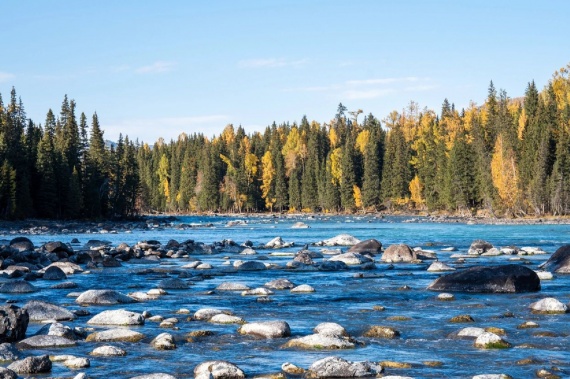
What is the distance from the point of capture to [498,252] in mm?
36438

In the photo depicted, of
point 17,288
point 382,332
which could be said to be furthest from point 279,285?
point 382,332

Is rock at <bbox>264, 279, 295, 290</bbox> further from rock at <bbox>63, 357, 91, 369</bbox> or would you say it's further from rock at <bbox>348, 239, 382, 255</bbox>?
rock at <bbox>348, 239, 382, 255</bbox>

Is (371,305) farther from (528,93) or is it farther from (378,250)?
(528,93)

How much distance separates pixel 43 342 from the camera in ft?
45.8

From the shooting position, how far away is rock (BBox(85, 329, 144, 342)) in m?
14.5

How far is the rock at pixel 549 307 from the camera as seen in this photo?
57.0 ft

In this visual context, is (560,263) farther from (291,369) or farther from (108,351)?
(108,351)

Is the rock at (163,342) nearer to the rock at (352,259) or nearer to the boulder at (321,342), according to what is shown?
the boulder at (321,342)

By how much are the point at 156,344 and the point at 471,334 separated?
6122mm

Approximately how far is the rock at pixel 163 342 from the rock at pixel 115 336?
0.61m

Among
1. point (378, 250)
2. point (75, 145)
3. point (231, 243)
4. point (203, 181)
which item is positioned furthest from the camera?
point (203, 181)

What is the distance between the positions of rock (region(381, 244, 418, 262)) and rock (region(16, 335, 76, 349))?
21623mm

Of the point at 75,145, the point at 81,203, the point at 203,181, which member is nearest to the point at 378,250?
the point at 81,203

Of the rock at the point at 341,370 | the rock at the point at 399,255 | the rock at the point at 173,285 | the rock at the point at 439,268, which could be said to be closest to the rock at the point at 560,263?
the rock at the point at 439,268
